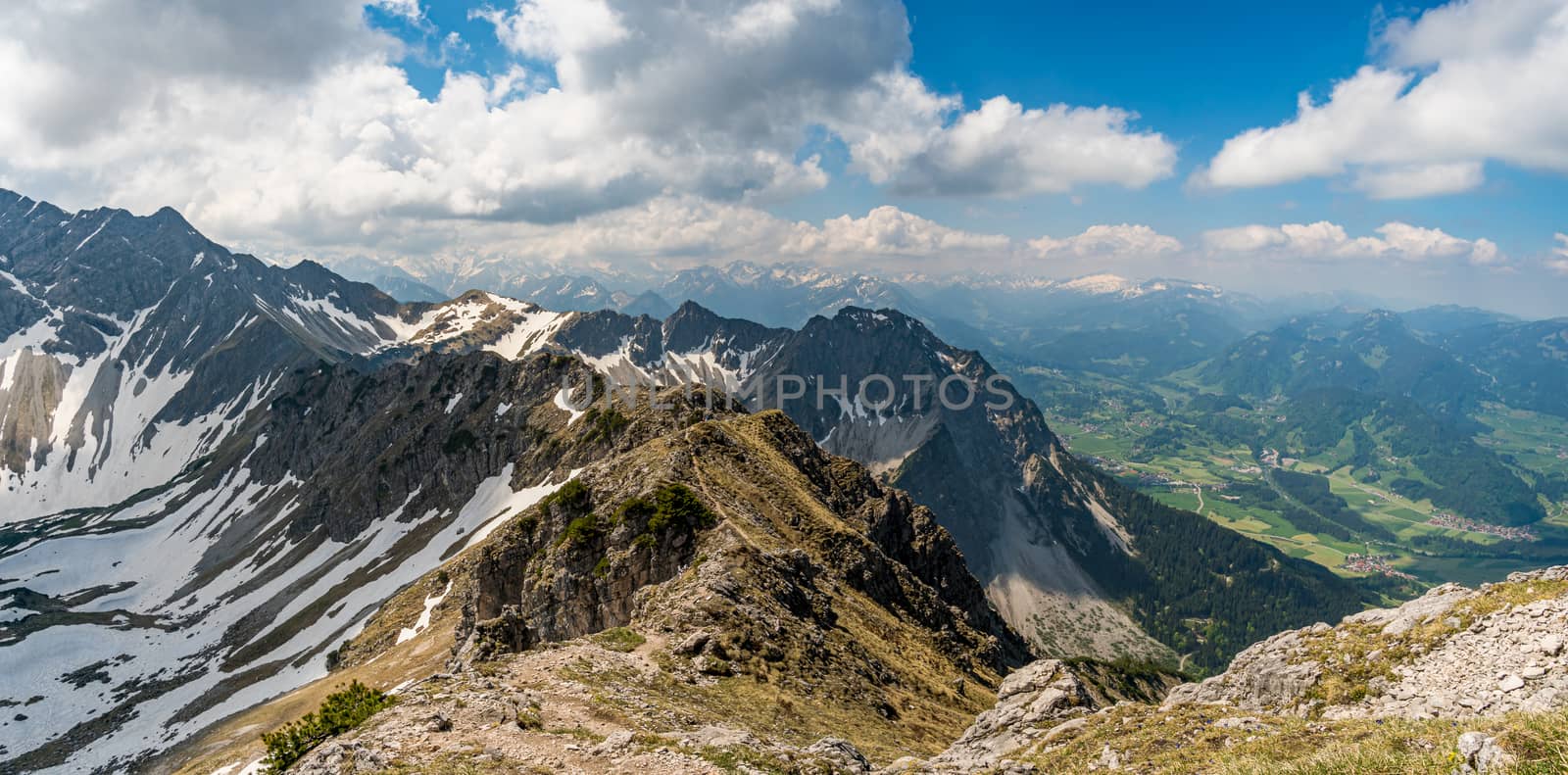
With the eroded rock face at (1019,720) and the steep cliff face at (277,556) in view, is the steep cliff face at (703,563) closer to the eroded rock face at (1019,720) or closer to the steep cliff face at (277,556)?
the eroded rock face at (1019,720)

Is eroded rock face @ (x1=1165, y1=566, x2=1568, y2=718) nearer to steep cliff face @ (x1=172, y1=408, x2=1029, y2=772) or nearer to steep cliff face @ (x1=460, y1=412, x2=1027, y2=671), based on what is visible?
steep cliff face @ (x1=172, y1=408, x2=1029, y2=772)

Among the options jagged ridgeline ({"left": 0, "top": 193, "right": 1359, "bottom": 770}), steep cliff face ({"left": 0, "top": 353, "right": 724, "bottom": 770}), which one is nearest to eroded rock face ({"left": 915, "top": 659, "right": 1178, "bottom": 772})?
jagged ridgeline ({"left": 0, "top": 193, "right": 1359, "bottom": 770})

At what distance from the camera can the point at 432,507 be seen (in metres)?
133

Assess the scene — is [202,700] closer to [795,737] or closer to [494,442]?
[494,442]

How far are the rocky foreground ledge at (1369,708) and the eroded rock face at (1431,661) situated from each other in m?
0.04

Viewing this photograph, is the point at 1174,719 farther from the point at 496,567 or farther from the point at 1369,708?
the point at 496,567

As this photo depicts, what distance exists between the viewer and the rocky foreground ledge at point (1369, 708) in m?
13.3

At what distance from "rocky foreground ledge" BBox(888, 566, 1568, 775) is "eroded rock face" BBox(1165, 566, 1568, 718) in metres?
0.04

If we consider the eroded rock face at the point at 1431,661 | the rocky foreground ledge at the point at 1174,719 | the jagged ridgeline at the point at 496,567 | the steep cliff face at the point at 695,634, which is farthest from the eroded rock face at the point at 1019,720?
the jagged ridgeline at the point at 496,567

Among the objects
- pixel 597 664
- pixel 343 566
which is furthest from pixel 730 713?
pixel 343 566

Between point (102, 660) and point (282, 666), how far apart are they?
60.0 meters

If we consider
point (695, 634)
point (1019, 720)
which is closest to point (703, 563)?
point (695, 634)

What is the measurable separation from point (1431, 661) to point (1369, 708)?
2.42m

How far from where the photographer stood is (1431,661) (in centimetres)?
2020
